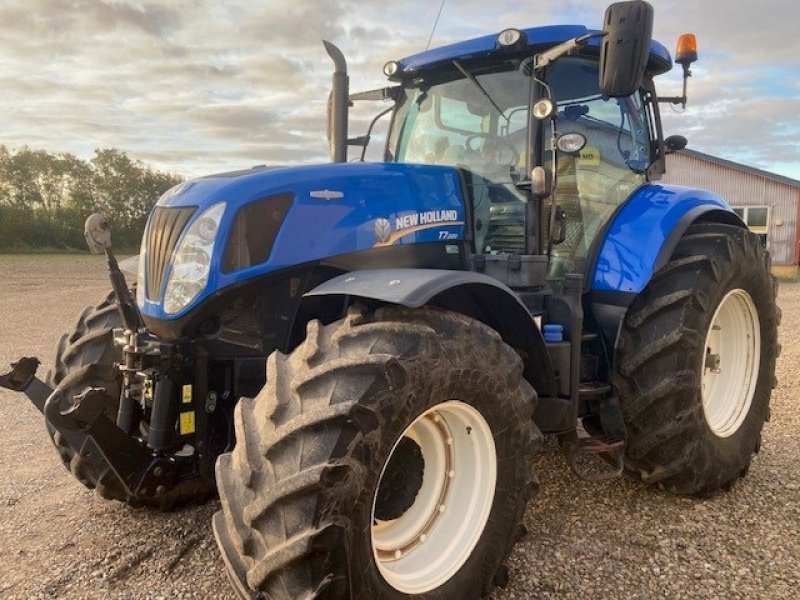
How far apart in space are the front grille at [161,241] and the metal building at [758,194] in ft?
76.3

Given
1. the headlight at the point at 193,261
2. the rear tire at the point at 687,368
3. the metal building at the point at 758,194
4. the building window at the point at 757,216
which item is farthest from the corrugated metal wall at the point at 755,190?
the headlight at the point at 193,261

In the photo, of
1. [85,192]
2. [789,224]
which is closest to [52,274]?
[85,192]

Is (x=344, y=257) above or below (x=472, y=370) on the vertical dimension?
above

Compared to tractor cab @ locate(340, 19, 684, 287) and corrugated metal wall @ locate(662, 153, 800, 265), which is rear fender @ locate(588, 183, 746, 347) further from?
corrugated metal wall @ locate(662, 153, 800, 265)

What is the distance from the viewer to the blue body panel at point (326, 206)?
2.74m

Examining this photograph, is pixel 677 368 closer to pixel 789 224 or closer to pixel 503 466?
pixel 503 466

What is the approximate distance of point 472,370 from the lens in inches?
97.4

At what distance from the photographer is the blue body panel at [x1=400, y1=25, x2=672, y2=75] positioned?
11.3ft

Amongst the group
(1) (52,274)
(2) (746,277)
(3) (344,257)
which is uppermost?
(3) (344,257)

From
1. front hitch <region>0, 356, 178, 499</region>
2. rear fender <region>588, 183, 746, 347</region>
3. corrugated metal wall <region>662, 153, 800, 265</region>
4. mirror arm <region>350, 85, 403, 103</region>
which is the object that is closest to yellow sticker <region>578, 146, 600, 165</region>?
rear fender <region>588, 183, 746, 347</region>

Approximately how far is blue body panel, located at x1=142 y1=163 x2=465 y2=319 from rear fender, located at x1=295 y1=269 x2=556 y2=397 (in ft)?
0.74

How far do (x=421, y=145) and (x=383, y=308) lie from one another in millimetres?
1772

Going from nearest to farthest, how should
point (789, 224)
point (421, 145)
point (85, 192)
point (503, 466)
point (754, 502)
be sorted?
1. point (503, 466)
2. point (754, 502)
3. point (421, 145)
4. point (789, 224)
5. point (85, 192)

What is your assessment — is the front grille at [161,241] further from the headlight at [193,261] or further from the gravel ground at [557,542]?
the gravel ground at [557,542]
